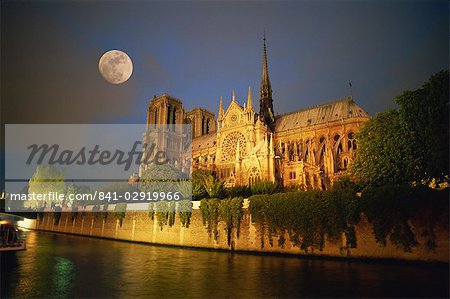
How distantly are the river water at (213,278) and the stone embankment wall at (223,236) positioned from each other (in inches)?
32.1

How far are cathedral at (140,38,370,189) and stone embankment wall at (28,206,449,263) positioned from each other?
12.9m

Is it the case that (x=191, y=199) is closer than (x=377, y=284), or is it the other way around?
(x=377, y=284)

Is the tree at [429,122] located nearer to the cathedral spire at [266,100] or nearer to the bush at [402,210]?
the bush at [402,210]

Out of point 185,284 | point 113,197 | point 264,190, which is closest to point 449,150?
point 264,190

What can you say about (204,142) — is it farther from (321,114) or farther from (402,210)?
(402,210)

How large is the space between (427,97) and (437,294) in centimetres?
1319

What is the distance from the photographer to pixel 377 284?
42.7 feet

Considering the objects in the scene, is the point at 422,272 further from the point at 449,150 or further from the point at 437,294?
the point at 449,150

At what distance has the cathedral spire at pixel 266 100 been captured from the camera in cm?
6366

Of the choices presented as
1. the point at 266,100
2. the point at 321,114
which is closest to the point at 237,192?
the point at 321,114

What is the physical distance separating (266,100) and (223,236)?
44.6 metres

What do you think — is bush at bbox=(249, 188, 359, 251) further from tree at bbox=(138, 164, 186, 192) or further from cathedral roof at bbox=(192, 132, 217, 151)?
cathedral roof at bbox=(192, 132, 217, 151)

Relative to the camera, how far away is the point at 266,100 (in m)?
66.6

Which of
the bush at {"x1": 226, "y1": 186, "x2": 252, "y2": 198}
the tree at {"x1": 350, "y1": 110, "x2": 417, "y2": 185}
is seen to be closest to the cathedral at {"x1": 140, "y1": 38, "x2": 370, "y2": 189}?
the bush at {"x1": 226, "y1": 186, "x2": 252, "y2": 198}
